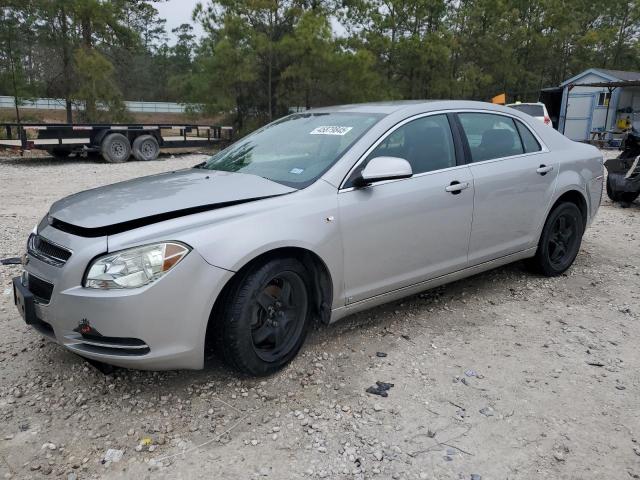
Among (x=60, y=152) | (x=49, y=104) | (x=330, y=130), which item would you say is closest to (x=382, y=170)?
(x=330, y=130)

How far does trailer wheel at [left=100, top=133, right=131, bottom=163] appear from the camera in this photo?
1498 cm

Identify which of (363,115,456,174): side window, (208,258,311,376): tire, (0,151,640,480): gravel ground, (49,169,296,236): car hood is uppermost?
(363,115,456,174): side window

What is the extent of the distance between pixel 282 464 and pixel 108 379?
4.18 ft

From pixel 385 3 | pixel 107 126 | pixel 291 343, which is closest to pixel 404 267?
pixel 291 343

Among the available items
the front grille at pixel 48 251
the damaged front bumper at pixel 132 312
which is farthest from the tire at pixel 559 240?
the front grille at pixel 48 251

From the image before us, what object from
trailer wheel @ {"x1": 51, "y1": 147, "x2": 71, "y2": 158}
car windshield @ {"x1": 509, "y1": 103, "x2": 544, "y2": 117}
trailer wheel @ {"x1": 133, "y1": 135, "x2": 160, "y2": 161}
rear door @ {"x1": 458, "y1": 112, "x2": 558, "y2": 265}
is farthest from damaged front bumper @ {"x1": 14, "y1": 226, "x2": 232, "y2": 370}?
car windshield @ {"x1": 509, "y1": 103, "x2": 544, "y2": 117}

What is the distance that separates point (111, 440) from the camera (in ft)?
8.79

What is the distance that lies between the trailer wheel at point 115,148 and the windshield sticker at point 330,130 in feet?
41.2

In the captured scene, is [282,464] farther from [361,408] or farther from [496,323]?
[496,323]

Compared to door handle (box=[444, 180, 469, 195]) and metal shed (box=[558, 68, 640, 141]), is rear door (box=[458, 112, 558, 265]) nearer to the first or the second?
door handle (box=[444, 180, 469, 195])

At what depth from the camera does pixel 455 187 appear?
3928 mm

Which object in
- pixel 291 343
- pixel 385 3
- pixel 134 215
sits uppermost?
pixel 385 3

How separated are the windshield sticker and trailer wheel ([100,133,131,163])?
41.2ft

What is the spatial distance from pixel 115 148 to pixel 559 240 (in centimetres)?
1317
